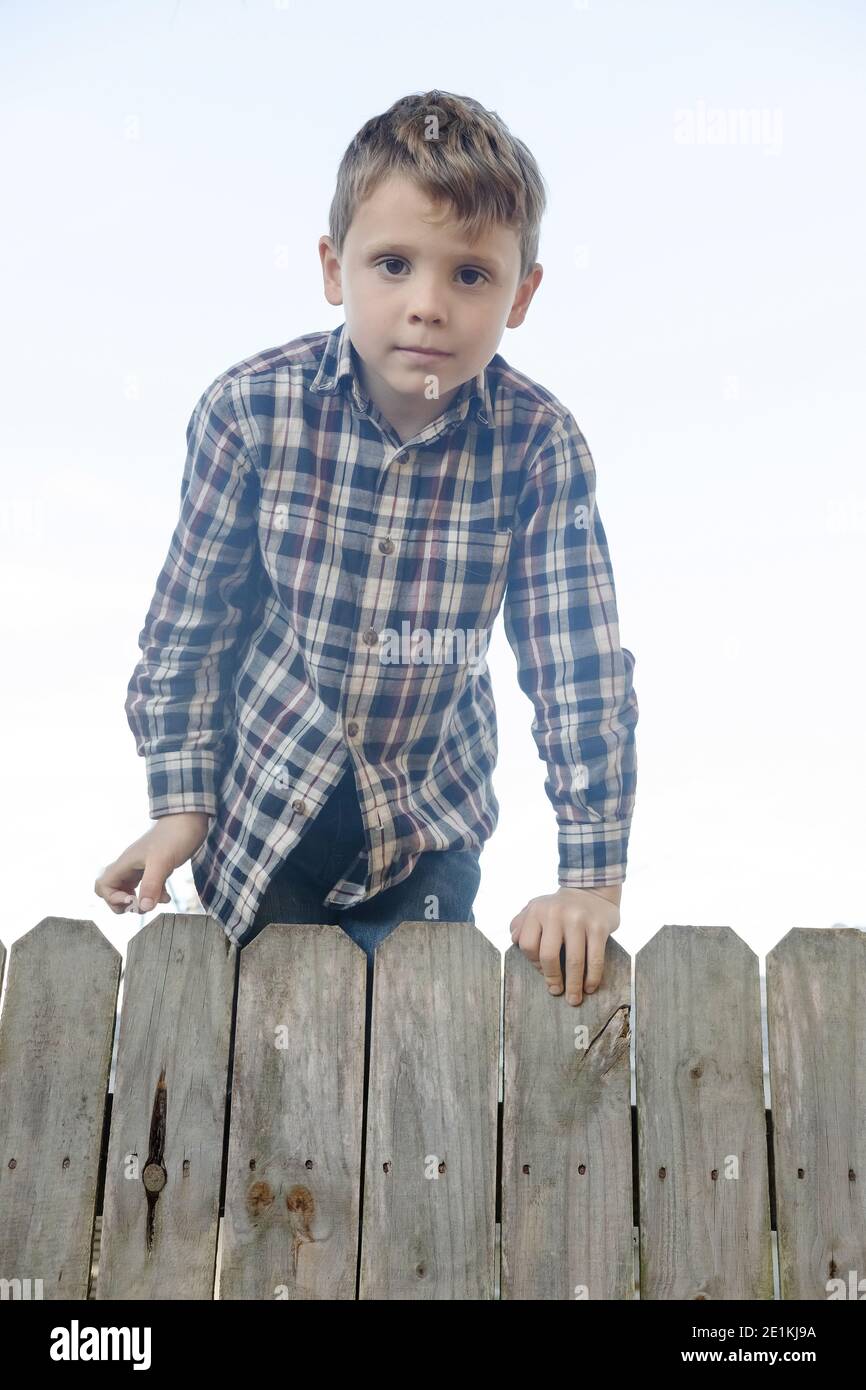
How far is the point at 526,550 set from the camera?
146cm

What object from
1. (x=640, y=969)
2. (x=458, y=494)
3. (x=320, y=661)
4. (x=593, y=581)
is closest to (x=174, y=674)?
(x=320, y=661)

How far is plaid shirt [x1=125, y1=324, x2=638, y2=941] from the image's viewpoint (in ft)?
4.56

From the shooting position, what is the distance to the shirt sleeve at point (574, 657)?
136 cm

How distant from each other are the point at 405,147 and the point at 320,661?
0.64m

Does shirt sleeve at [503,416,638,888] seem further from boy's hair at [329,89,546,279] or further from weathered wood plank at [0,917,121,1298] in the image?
weathered wood plank at [0,917,121,1298]

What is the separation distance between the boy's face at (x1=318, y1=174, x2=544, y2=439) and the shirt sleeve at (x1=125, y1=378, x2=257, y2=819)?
0.70ft

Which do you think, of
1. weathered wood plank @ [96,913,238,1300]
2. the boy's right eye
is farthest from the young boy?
weathered wood plank @ [96,913,238,1300]

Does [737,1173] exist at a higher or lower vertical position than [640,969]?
lower

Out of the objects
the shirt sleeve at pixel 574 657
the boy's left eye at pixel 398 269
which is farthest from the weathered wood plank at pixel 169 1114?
the boy's left eye at pixel 398 269

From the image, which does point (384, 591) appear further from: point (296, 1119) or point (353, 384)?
point (296, 1119)

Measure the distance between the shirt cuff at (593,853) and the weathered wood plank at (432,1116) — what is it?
14cm

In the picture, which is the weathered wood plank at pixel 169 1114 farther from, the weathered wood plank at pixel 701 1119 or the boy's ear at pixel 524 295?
the boy's ear at pixel 524 295
